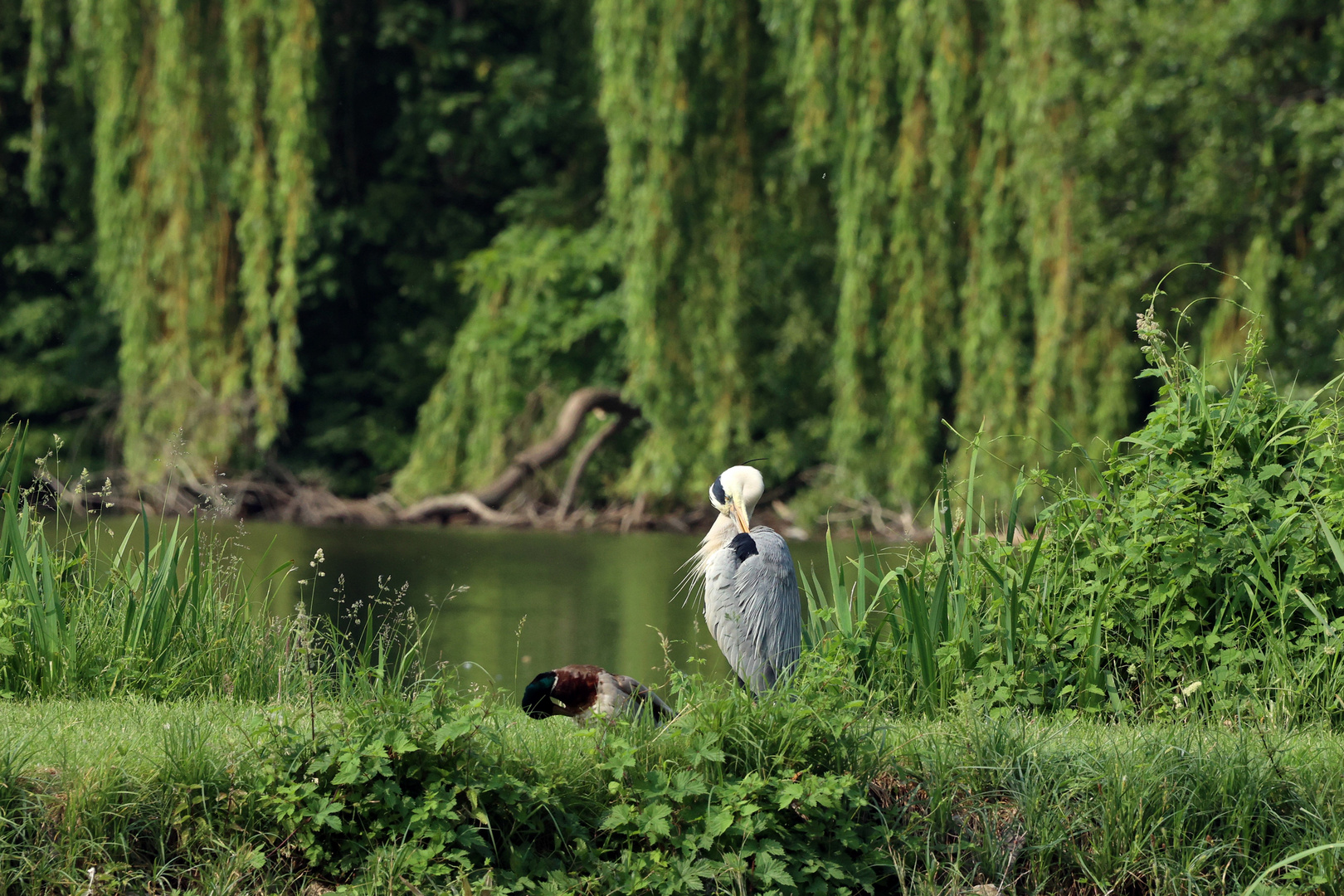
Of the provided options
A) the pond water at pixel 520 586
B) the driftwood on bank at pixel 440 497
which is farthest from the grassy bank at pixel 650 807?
the driftwood on bank at pixel 440 497

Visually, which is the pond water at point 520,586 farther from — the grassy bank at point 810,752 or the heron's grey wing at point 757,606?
the grassy bank at point 810,752

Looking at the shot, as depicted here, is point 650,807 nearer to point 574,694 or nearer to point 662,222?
point 574,694

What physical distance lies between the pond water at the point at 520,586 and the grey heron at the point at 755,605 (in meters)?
0.78

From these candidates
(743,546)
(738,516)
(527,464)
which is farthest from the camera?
(527,464)

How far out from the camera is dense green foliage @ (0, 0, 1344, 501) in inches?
471

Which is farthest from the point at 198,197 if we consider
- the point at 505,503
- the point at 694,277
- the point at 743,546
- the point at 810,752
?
the point at 810,752

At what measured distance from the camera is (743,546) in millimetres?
5348

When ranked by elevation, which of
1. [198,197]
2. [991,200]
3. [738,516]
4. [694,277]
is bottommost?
[738,516]

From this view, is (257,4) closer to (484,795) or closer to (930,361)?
(930,361)

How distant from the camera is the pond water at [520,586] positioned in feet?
26.0

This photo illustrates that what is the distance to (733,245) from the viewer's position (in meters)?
13.4

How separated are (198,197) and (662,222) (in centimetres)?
483

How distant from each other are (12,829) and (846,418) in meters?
9.51

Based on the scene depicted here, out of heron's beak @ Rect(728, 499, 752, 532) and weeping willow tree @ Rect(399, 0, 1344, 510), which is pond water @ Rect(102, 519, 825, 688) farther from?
weeping willow tree @ Rect(399, 0, 1344, 510)
